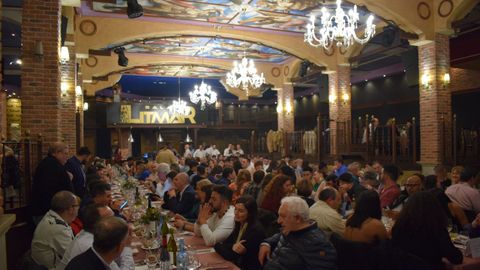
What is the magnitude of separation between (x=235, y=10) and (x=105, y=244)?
33.3ft

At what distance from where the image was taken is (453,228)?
465 cm

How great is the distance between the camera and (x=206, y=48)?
16.2 meters

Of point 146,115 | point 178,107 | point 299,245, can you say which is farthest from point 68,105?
point 146,115

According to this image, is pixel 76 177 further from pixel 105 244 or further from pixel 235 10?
pixel 235 10

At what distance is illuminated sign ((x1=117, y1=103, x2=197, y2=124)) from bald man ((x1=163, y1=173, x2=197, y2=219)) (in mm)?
17064

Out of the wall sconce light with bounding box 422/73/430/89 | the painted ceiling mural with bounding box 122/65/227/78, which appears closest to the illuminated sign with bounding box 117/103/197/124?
the painted ceiling mural with bounding box 122/65/227/78

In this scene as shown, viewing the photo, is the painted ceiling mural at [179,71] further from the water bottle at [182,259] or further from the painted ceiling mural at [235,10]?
the water bottle at [182,259]

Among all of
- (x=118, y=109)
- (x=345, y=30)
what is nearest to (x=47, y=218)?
(x=345, y=30)

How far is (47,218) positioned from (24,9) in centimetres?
439

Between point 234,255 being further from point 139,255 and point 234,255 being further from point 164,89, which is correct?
point 164,89

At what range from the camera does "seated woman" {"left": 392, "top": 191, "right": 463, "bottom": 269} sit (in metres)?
3.38

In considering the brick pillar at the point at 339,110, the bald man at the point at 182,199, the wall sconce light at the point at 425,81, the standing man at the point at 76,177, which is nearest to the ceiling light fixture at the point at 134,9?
the standing man at the point at 76,177

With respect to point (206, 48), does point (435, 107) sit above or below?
below

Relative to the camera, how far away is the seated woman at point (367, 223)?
3473mm
